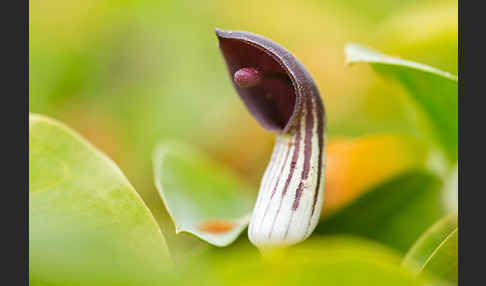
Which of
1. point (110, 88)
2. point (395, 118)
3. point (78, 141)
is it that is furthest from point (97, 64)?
point (78, 141)

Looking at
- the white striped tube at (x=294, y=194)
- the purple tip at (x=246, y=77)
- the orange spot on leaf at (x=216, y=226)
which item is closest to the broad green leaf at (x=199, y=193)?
the orange spot on leaf at (x=216, y=226)

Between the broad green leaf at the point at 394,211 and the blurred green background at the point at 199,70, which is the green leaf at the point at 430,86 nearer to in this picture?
the broad green leaf at the point at 394,211

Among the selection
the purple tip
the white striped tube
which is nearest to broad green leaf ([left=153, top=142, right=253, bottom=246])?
the white striped tube

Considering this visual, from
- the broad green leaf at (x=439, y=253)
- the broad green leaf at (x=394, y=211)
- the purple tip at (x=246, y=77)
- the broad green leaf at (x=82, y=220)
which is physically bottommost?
the broad green leaf at (x=394, y=211)

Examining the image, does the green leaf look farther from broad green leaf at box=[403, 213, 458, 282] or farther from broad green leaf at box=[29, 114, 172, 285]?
broad green leaf at box=[29, 114, 172, 285]

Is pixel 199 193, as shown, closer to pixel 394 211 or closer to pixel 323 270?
pixel 394 211

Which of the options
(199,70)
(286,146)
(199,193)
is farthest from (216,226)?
(199,70)
